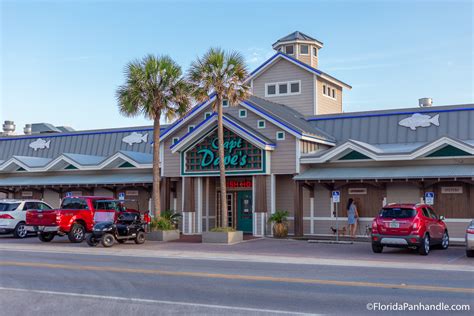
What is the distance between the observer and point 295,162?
26.8 metres

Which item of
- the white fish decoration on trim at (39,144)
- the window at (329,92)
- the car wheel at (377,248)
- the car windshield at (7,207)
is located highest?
the window at (329,92)

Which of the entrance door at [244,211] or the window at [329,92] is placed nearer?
the entrance door at [244,211]

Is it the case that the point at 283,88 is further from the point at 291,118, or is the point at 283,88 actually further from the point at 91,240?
the point at 91,240

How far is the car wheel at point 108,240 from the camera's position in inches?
874

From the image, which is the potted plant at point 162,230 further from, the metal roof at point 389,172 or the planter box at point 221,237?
the metal roof at point 389,172

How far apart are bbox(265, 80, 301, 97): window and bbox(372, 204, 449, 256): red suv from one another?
15929 mm

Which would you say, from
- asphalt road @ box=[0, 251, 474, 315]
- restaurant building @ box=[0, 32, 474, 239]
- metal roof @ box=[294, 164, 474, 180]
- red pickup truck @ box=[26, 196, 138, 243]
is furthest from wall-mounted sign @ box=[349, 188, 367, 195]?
asphalt road @ box=[0, 251, 474, 315]

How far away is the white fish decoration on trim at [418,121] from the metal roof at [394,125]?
11 cm

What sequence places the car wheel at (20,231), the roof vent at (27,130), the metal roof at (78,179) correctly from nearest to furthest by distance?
the car wheel at (20,231) → the metal roof at (78,179) → the roof vent at (27,130)

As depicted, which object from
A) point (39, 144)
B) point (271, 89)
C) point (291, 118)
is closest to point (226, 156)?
point (291, 118)

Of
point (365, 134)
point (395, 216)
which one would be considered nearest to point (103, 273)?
point (395, 216)

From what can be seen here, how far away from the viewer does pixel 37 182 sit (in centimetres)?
3481

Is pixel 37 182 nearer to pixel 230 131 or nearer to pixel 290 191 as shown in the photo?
pixel 230 131

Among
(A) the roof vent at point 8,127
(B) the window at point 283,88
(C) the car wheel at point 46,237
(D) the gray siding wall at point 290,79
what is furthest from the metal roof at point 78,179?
(A) the roof vent at point 8,127
